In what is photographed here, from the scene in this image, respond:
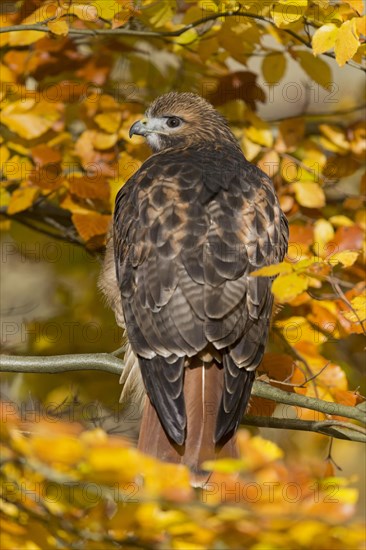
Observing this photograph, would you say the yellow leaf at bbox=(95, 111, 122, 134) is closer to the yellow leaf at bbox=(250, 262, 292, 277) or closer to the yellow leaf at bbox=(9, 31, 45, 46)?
the yellow leaf at bbox=(9, 31, 45, 46)

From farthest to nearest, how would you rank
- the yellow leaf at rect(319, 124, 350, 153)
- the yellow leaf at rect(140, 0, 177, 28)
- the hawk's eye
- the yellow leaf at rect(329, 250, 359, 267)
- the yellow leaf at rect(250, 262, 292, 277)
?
the hawk's eye < the yellow leaf at rect(319, 124, 350, 153) < the yellow leaf at rect(140, 0, 177, 28) < the yellow leaf at rect(329, 250, 359, 267) < the yellow leaf at rect(250, 262, 292, 277)

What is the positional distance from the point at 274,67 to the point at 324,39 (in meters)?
1.11

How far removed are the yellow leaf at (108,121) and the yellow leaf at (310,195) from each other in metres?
1.06

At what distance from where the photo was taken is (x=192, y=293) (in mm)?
4168

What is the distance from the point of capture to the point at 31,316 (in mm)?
6051

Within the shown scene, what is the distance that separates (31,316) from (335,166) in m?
2.08

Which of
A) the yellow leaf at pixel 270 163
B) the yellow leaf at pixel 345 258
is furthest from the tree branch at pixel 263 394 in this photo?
the yellow leaf at pixel 270 163

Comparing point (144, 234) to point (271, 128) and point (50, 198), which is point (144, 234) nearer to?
point (50, 198)

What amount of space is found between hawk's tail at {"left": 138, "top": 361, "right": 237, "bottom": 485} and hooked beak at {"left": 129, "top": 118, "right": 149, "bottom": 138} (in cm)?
164

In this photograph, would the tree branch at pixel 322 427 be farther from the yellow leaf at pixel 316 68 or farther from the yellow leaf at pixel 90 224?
the yellow leaf at pixel 316 68

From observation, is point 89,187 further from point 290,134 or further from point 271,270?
point 271,270

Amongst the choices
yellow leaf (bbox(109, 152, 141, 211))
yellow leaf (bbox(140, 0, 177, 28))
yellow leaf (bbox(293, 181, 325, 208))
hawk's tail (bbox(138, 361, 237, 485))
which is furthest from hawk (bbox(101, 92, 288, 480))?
yellow leaf (bbox(140, 0, 177, 28))

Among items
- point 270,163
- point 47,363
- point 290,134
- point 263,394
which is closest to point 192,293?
point 263,394

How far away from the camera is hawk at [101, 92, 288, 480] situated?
4109 millimetres
